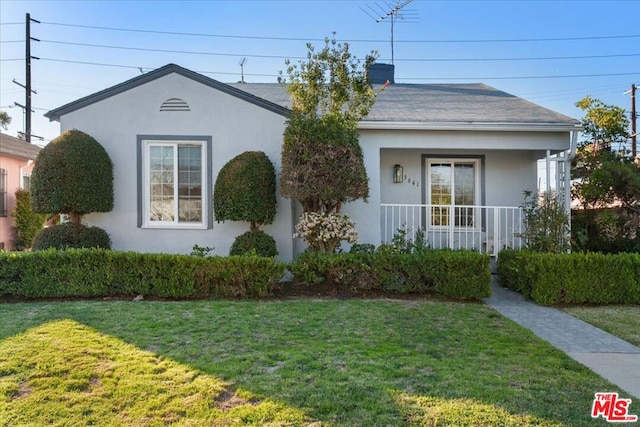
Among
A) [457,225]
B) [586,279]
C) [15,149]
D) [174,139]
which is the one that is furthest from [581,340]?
[15,149]

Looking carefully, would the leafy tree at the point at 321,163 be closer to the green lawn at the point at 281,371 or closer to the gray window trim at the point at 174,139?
the gray window trim at the point at 174,139

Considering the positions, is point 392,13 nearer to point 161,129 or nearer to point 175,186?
point 161,129

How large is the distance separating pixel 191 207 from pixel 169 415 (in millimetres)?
6459

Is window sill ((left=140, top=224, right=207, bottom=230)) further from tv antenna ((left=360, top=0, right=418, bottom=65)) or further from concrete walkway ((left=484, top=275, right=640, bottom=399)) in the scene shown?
tv antenna ((left=360, top=0, right=418, bottom=65))

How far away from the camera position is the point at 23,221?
48.6 feet

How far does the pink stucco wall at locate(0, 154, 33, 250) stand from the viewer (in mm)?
14319

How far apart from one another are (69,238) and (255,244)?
375 centimetres

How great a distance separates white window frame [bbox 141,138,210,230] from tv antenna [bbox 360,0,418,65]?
8.06 metres

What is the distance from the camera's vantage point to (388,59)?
47.4ft

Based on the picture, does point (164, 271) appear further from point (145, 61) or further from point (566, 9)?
point (145, 61)

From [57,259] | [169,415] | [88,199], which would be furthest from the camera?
[88,199]

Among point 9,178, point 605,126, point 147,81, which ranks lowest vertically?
point 9,178

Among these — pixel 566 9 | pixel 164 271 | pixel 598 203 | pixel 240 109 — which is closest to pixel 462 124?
pixel 598 203

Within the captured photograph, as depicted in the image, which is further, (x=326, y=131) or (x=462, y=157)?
(x=462, y=157)
